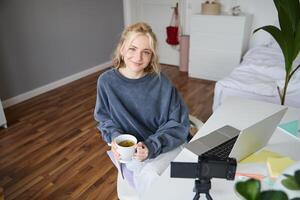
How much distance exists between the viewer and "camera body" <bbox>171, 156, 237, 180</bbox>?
0.68 metres

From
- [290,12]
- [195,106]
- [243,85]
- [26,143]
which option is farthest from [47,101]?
[290,12]

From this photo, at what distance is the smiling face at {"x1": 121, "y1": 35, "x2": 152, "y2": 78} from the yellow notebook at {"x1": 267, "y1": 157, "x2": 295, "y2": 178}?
66cm

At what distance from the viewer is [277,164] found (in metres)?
0.98

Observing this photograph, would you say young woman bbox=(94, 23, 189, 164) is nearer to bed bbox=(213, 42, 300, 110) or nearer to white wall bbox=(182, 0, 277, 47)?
bed bbox=(213, 42, 300, 110)

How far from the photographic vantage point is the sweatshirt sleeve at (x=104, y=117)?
128 cm

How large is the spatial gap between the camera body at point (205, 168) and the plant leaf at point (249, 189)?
230 mm

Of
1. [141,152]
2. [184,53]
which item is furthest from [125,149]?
[184,53]

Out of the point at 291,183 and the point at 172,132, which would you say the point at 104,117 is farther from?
the point at 291,183

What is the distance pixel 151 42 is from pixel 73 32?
2841 millimetres

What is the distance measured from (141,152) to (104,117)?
329 mm

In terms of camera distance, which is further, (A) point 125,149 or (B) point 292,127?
(B) point 292,127

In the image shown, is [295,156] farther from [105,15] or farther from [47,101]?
[105,15]

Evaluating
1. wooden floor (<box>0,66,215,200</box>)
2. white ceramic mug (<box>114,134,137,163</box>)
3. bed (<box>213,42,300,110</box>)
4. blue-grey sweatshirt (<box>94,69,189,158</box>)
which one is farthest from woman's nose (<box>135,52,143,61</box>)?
bed (<box>213,42,300,110</box>)

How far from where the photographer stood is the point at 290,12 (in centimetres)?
145
